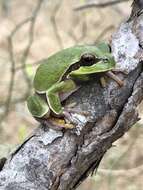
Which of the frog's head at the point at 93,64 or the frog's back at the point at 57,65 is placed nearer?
the frog's head at the point at 93,64

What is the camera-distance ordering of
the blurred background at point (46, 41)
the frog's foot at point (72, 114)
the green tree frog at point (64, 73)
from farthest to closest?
the blurred background at point (46, 41) < the green tree frog at point (64, 73) < the frog's foot at point (72, 114)

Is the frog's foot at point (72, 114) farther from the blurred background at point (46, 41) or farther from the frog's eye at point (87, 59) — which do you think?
the blurred background at point (46, 41)

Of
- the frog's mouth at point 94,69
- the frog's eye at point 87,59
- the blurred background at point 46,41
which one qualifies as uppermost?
the frog's mouth at point 94,69

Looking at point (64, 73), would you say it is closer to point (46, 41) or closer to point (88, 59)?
point (88, 59)

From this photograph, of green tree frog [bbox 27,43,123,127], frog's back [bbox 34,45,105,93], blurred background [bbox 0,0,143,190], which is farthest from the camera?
blurred background [bbox 0,0,143,190]

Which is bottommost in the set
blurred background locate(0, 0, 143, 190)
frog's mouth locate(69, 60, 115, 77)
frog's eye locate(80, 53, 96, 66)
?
blurred background locate(0, 0, 143, 190)

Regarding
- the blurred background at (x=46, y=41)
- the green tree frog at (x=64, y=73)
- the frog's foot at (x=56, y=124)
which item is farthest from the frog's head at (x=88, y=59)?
the blurred background at (x=46, y=41)

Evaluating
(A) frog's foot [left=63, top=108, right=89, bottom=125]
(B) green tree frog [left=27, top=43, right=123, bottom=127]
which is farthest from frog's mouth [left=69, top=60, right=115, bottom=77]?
(A) frog's foot [left=63, top=108, right=89, bottom=125]

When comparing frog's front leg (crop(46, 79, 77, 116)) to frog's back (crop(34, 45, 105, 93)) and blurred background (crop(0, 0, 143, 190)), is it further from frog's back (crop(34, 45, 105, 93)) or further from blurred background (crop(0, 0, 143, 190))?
blurred background (crop(0, 0, 143, 190))
